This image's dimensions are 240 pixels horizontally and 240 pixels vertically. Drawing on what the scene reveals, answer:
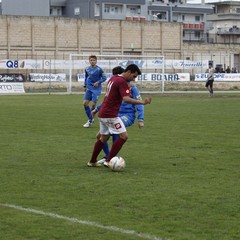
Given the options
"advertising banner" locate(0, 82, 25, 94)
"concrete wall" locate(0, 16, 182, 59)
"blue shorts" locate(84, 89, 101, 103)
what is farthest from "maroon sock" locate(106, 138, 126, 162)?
"concrete wall" locate(0, 16, 182, 59)

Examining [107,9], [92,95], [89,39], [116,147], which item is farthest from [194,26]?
[116,147]

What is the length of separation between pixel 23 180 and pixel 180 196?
2671 millimetres

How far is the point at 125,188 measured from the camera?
10602mm

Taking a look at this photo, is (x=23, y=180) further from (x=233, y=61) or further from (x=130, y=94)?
(x=233, y=61)

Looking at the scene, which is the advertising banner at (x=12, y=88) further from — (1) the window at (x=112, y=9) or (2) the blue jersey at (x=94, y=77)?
(1) the window at (x=112, y=9)

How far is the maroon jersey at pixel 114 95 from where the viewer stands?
12.1 metres

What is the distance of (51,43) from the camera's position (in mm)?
78312

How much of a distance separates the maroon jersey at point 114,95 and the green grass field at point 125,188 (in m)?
1.01

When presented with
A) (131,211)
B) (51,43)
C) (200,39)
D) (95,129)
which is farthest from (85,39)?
(131,211)

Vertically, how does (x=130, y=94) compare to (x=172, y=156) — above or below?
above

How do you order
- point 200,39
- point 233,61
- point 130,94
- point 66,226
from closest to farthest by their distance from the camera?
point 66,226 → point 130,94 → point 233,61 → point 200,39

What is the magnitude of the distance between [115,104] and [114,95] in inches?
7.2

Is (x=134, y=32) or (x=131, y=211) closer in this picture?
(x=131, y=211)

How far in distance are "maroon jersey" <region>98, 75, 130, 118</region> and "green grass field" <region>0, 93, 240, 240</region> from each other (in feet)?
3.33
